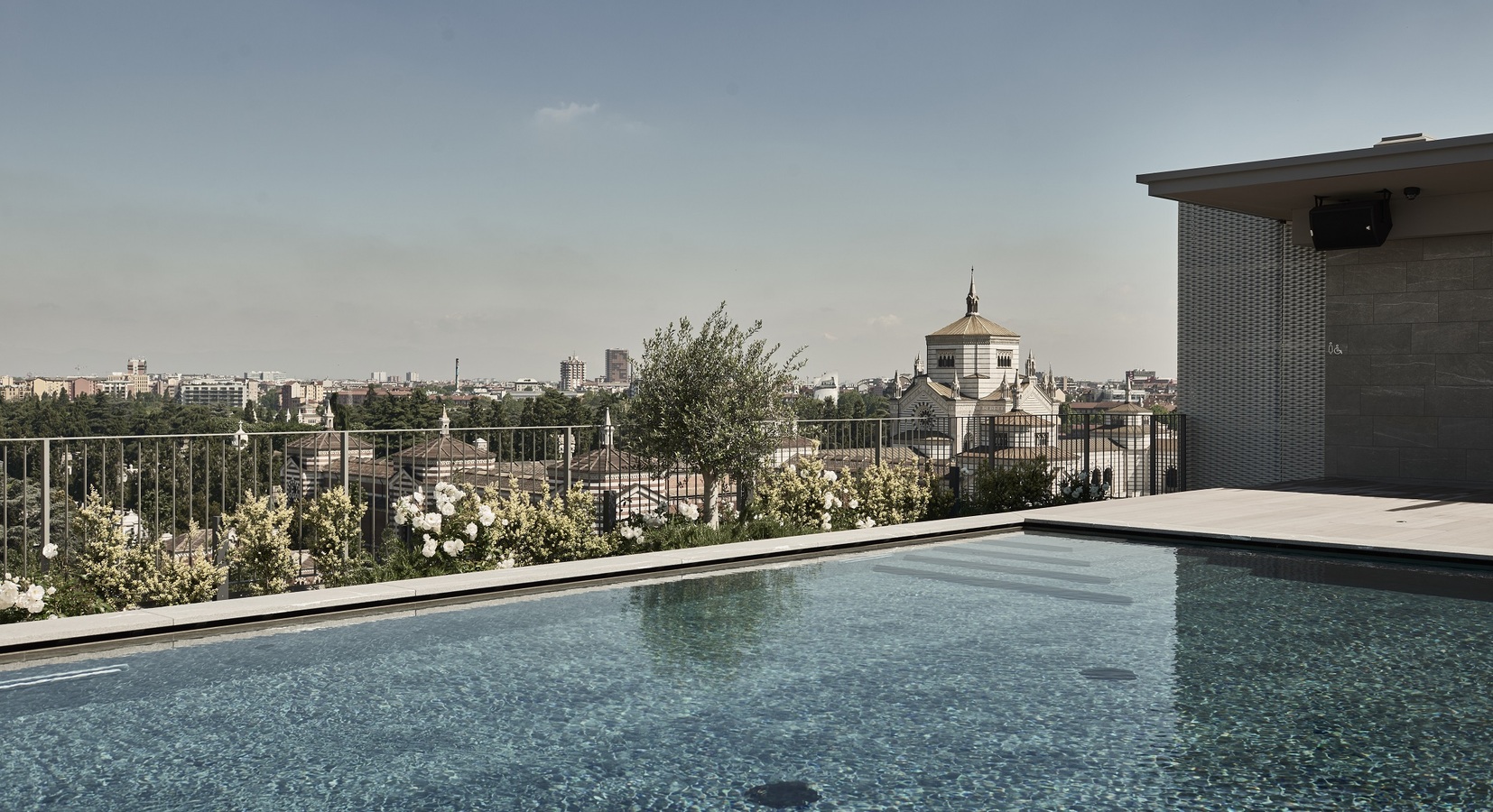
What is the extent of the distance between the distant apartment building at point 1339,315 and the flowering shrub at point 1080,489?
1.99 meters

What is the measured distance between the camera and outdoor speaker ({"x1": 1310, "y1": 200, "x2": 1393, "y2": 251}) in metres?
10.6

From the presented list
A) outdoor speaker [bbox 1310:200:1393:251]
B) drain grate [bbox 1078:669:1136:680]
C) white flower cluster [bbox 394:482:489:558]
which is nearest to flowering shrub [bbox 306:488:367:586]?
white flower cluster [bbox 394:482:489:558]

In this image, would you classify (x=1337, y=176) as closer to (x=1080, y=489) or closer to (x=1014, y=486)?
(x=1080, y=489)

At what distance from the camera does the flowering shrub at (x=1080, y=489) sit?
11.1 m

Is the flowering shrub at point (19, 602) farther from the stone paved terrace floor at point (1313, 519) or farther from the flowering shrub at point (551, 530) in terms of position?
the stone paved terrace floor at point (1313, 519)

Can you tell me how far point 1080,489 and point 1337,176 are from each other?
3733 mm

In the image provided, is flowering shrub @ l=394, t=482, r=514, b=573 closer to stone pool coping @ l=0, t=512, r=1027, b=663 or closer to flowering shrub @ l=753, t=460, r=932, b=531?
stone pool coping @ l=0, t=512, r=1027, b=663

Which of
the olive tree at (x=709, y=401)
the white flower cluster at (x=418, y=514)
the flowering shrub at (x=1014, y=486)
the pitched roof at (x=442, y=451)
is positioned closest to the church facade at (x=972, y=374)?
the flowering shrub at (x=1014, y=486)

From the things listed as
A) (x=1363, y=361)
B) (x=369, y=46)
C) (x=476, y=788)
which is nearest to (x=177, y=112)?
(x=369, y=46)

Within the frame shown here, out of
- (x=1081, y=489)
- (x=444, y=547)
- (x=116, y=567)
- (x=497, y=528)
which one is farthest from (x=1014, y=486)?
(x=116, y=567)

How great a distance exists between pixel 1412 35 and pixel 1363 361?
516 centimetres

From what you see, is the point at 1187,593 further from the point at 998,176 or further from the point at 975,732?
the point at 998,176

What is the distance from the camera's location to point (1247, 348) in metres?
12.2

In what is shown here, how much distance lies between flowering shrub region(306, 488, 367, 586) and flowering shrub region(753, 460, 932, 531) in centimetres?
335
